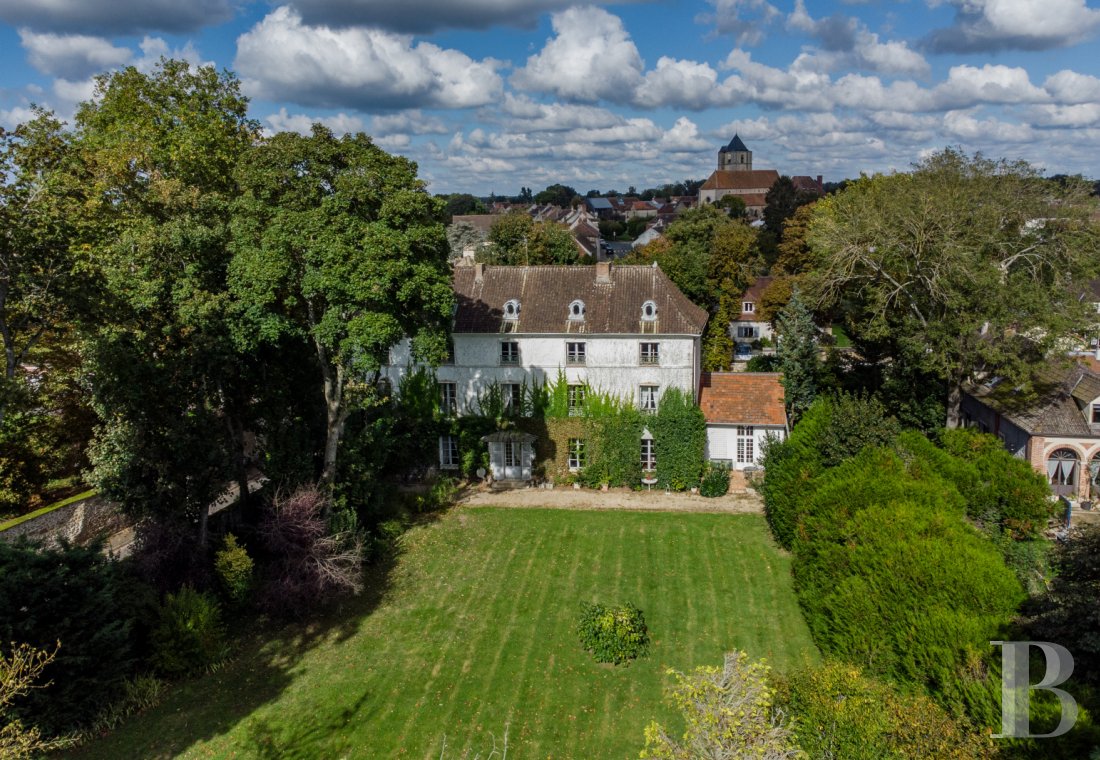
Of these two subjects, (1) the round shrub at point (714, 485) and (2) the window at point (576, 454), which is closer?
(1) the round shrub at point (714, 485)

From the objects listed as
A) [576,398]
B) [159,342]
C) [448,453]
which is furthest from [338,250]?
[448,453]

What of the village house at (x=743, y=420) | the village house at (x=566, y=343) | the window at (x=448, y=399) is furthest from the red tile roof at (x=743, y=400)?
the window at (x=448, y=399)

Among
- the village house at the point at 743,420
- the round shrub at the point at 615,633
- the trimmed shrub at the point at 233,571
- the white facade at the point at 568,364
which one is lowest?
the round shrub at the point at 615,633

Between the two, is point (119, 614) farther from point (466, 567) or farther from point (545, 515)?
point (545, 515)

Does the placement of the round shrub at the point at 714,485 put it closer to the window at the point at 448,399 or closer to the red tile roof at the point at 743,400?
the red tile roof at the point at 743,400

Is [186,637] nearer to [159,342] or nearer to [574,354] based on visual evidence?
[159,342]

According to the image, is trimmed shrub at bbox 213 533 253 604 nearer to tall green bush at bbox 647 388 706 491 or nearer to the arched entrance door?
tall green bush at bbox 647 388 706 491

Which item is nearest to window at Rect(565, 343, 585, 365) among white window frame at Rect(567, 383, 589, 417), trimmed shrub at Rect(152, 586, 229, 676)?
white window frame at Rect(567, 383, 589, 417)
